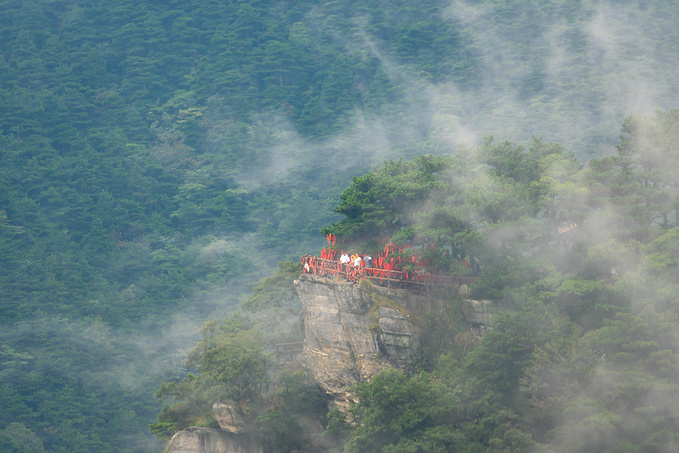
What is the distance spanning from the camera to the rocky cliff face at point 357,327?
3491 cm

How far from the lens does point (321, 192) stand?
79562 mm

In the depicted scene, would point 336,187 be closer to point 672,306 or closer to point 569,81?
point 569,81

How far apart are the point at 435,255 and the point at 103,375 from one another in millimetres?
33412

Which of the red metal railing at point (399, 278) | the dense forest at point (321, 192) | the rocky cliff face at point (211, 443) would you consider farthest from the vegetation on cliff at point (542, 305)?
the rocky cliff face at point (211, 443)

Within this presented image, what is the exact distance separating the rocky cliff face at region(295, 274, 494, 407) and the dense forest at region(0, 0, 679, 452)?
1.04 meters

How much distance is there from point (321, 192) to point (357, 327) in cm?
4434

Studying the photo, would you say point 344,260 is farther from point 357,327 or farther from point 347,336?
point 347,336

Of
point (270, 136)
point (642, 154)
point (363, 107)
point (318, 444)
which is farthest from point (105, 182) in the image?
point (642, 154)

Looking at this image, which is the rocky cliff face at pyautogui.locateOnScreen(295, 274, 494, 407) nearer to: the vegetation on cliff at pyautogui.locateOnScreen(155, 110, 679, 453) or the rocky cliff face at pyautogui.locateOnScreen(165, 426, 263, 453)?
the vegetation on cliff at pyautogui.locateOnScreen(155, 110, 679, 453)

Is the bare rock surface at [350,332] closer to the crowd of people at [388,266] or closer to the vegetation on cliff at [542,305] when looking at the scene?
the crowd of people at [388,266]

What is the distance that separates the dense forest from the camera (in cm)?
3241

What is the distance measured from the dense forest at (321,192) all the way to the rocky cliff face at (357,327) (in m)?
1.04

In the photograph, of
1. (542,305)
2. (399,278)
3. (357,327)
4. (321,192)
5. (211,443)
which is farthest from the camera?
(321,192)

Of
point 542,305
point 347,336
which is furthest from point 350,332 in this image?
point 542,305
